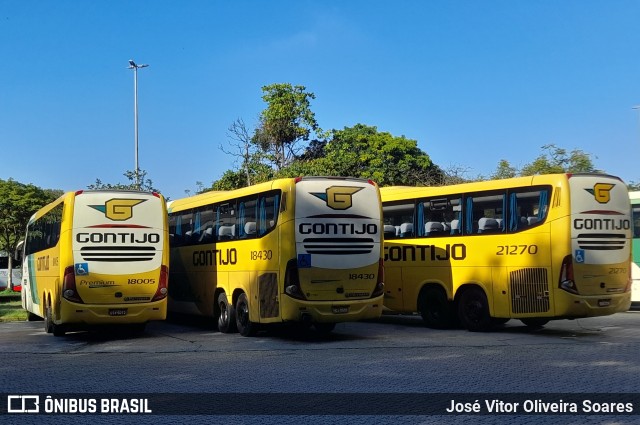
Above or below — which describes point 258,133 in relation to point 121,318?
above

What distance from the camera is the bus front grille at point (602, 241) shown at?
15.3m

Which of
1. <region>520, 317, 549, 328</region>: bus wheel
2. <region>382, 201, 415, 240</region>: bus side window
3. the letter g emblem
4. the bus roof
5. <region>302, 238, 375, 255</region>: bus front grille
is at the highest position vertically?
the bus roof

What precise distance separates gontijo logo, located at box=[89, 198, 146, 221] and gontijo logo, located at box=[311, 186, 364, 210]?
4013 mm

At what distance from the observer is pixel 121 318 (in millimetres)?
16234

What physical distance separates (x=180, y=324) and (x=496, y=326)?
8568 mm

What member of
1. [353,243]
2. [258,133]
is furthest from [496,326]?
[258,133]

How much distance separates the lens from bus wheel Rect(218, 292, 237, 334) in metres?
17.6

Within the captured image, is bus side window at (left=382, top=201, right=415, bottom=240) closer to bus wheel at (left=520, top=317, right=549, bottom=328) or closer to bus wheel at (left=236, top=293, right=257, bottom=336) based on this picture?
bus wheel at (left=520, top=317, right=549, bottom=328)

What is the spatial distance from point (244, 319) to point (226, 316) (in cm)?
110

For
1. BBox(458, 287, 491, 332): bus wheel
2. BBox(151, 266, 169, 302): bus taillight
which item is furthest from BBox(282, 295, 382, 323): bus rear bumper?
BBox(151, 266, 169, 302): bus taillight

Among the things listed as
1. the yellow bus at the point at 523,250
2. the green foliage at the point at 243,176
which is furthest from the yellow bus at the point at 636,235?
the green foliage at the point at 243,176

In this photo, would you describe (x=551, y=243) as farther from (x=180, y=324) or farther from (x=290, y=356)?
(x=180, y=324)

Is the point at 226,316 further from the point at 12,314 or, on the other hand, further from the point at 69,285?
the point at 12,314

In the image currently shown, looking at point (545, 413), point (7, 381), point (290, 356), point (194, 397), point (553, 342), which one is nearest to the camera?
point (545, 413)
